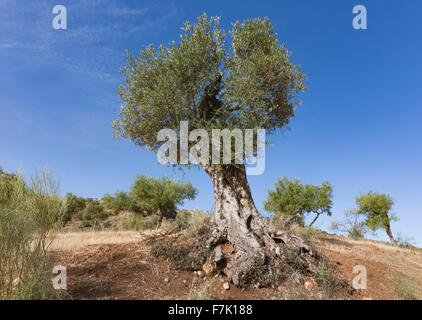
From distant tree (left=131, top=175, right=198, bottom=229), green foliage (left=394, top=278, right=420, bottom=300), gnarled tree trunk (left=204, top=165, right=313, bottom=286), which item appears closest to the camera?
green foliage (left=394, top=278, right=420, bottom=300)

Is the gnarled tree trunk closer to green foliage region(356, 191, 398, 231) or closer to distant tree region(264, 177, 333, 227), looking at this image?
distant tree region(264, 177, 333, 227)

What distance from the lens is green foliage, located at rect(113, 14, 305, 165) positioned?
9367mm

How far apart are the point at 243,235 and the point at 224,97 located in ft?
17.8

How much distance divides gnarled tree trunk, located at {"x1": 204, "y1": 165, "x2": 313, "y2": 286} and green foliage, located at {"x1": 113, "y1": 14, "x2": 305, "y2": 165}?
7.80ft

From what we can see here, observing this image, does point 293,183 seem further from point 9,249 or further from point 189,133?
point 9,249

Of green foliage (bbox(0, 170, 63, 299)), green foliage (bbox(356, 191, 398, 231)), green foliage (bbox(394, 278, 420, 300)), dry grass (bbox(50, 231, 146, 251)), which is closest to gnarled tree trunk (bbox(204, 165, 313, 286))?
green foliage (bbox(394, 278, 420, 300))

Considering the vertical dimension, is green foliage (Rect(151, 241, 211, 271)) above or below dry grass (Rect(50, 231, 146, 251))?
above

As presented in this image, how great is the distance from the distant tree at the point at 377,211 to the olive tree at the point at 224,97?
2525 cm

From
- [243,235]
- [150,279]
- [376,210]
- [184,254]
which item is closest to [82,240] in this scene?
[184,254]

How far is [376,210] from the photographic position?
29.4 metres

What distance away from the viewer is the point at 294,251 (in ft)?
28.6

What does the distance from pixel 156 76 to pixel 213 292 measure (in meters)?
8.47
